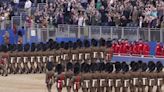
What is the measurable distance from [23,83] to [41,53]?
9.04 ft

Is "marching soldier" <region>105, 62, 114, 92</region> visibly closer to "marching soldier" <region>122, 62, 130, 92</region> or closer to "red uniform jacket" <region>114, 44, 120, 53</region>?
"marching soldier" <region>122, 62, 130, 92</region>

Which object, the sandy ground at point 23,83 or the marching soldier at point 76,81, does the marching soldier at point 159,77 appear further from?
the sandy ground at point 23,83

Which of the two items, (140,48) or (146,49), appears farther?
(140,48)

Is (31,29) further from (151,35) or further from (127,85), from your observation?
(127,85)

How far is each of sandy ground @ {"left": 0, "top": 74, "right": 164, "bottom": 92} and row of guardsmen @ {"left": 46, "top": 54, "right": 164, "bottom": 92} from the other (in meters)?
2.77

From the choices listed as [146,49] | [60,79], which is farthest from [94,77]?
[146,49]

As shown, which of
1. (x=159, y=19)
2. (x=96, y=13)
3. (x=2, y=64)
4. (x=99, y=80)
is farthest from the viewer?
(x=96, y=13)

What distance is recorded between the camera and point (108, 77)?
3112 cm

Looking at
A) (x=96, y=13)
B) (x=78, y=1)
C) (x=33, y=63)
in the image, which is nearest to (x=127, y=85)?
(x=33, y=63)

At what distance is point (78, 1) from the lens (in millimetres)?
48781

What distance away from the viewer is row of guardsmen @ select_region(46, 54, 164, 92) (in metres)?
31.0

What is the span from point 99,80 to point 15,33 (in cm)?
1798

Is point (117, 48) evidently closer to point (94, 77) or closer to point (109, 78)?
point (109, 78)

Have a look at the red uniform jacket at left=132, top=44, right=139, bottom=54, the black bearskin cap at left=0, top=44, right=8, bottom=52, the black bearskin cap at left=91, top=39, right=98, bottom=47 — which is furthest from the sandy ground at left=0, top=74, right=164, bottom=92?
the red uniform jacket at left=132, top=44, right=139, bottom=54
